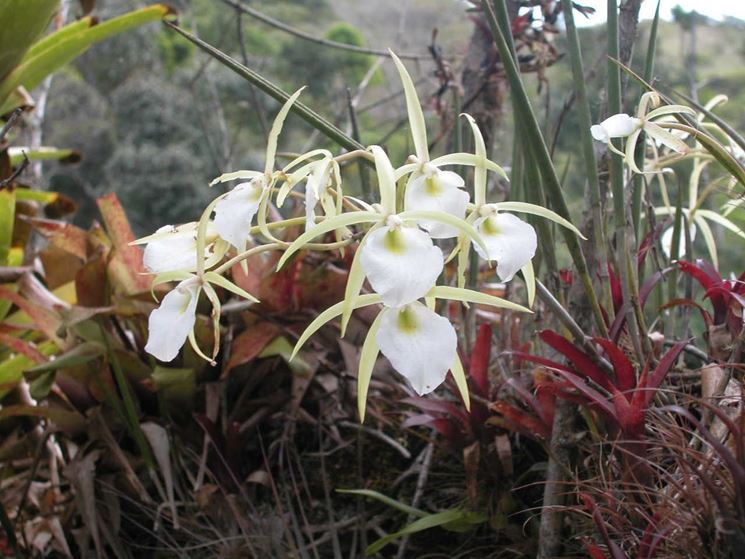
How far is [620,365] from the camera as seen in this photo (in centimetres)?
70

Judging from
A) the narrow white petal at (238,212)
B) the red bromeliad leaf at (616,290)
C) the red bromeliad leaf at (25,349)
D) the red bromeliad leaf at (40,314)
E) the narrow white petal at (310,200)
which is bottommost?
the red bromeliad leaf at (25,349)

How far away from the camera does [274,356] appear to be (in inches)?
45.5

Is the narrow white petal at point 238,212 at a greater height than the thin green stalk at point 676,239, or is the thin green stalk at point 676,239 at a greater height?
the narrow white petal at point 238,212

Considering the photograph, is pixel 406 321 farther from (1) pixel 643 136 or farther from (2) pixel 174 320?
(1) pixel 643 136

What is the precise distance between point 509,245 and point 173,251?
0.28 m

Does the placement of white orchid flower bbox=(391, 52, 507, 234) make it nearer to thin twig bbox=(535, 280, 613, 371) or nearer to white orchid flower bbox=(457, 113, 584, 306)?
white orchid flower bbox=(457, 113, 584, 306)

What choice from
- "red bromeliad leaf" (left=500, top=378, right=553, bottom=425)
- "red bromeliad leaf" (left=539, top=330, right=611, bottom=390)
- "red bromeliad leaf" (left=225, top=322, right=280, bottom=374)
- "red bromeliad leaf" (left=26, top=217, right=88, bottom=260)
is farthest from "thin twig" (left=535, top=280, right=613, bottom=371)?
"red bromeliad leaf" (left=26, top=217, right=88, bottom=260)

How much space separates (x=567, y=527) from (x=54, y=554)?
79 centimetres

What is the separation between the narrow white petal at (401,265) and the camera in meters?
0.46

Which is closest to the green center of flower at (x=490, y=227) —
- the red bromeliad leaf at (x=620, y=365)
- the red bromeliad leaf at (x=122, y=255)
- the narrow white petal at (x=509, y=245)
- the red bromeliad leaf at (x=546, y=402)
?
the narrow white petal at (x=509, y=245)

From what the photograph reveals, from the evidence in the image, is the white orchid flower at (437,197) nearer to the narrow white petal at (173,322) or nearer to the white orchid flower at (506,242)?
the white orchid flower at (506,242)

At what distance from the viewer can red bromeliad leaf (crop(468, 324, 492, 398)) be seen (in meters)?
0.89

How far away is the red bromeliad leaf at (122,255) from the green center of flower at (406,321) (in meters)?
0.73

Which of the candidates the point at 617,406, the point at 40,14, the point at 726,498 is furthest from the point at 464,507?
Result: the point at 40,14
